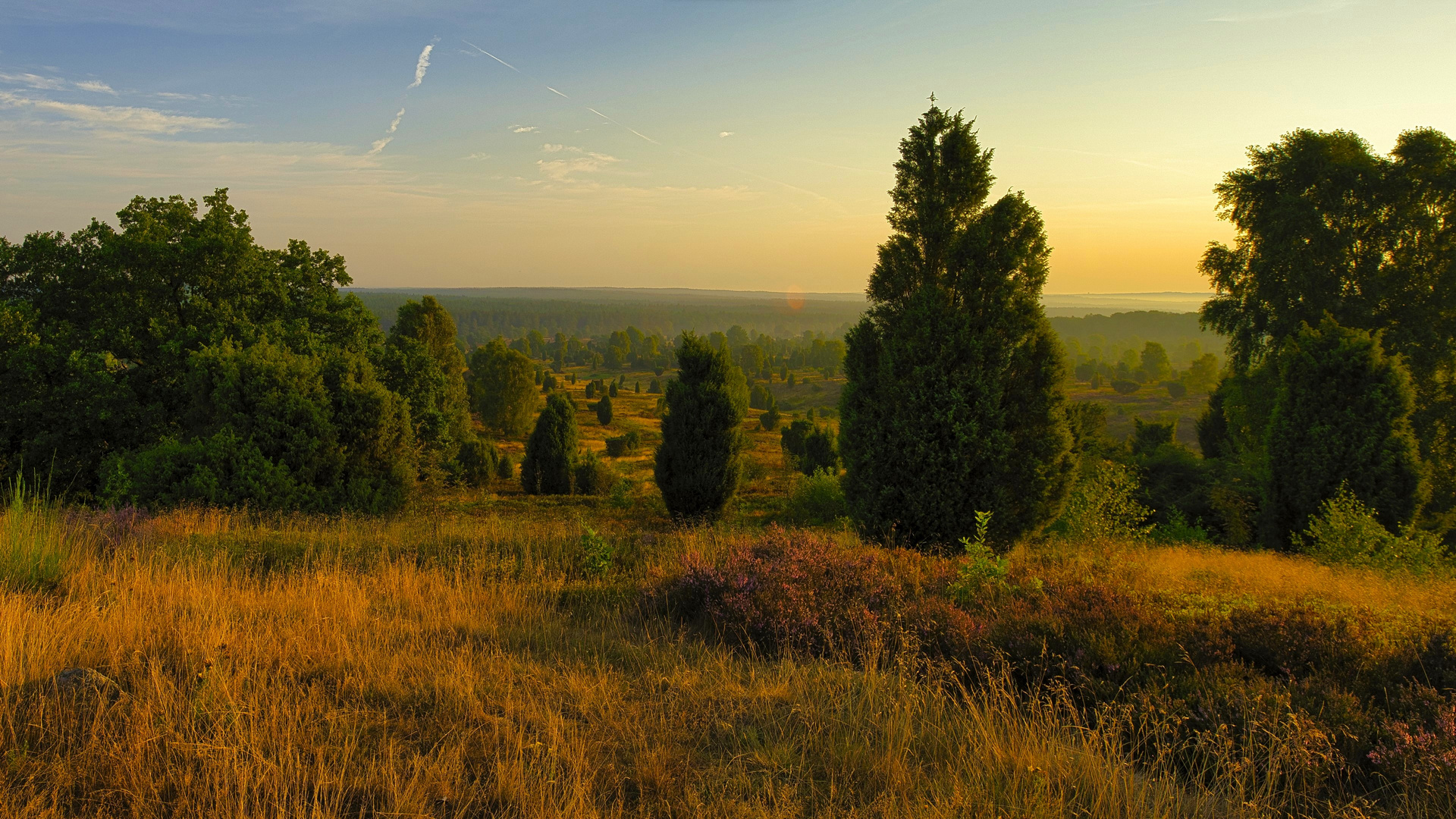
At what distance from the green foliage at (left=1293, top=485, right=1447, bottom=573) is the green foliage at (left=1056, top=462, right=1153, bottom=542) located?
2843 millimetres

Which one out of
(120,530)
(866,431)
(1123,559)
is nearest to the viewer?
(120,530)

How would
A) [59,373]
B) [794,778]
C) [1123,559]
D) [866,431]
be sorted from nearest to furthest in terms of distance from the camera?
[794,778]
[1123,559]
[866,431]
[59,373]

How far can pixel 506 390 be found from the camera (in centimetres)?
5188

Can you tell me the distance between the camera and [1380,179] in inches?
774

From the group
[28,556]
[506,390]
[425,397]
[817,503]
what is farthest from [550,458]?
[506,390]

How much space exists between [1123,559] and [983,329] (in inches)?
156

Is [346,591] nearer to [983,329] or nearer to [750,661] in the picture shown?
[750,661]

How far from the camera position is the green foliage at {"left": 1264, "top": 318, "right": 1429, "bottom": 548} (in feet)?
42.5

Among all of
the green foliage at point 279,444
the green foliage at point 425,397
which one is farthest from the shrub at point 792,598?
the green foliage at point 425,397

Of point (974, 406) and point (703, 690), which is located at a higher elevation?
point (974, 406)

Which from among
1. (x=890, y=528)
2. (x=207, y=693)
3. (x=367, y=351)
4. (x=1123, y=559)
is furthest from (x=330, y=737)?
(x=367, y=351)

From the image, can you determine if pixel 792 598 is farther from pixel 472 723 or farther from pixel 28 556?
pixel 28 556

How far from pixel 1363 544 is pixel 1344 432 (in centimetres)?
353

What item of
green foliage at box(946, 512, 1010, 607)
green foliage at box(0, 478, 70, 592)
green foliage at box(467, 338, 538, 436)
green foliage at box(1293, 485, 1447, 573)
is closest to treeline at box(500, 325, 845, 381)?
green foliage at box(467, 338, 538, 436)
